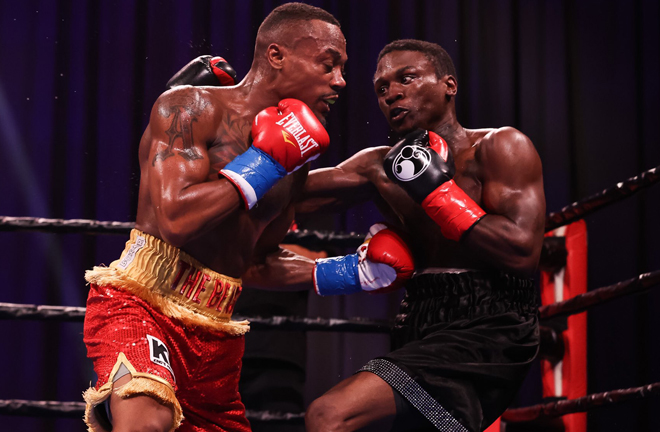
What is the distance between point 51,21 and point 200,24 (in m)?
0.77

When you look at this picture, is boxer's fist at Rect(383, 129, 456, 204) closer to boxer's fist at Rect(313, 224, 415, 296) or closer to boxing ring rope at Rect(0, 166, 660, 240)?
boxer's fist at Rect(313, 224, 415, 296)

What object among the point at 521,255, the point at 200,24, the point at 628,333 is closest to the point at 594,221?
the point at 628,333

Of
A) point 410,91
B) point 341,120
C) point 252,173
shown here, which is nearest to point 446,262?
point 410,91

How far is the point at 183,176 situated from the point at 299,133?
314 mm

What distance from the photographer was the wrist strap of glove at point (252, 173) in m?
1.75

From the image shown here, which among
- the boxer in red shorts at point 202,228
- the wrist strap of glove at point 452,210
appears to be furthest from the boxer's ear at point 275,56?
the wrist strap of glove at point 452,210

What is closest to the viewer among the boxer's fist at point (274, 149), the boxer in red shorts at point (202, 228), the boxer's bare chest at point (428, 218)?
the boxer in red shorts at point (202, 228)

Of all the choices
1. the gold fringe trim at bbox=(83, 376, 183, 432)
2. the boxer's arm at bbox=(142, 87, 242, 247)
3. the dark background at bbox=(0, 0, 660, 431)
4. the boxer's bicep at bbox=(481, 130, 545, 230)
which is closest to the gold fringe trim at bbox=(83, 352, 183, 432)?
the gold fringe trim at bbox=(83, 376, 183, 432)

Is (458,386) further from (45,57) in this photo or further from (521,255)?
(45,57)

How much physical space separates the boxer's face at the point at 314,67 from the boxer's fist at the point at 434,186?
10.2 inches

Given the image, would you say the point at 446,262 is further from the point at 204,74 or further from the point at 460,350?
the point at 204,74

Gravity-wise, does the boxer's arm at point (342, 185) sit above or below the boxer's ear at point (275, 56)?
below

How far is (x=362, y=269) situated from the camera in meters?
2.24

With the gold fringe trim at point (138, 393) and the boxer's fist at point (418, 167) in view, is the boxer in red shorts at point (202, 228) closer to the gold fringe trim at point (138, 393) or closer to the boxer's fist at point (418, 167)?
the gold fringe trim at point (138, 393)
